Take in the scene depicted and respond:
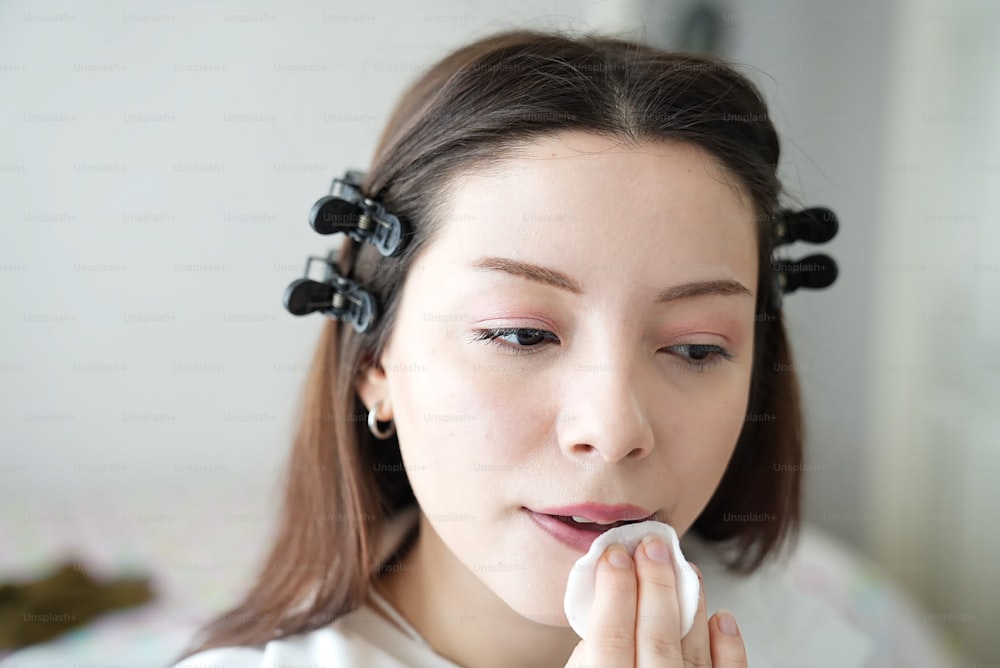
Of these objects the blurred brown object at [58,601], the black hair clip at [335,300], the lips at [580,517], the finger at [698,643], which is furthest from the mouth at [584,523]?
the blurred brown object at [58,601]

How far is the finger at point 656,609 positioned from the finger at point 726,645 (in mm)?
76

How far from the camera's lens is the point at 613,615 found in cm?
81

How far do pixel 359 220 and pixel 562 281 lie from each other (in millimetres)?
344

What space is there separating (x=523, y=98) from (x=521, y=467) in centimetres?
44

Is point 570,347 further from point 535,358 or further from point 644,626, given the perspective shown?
point 644,626

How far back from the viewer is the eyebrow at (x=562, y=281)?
843 millimetres

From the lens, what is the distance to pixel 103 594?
186cm

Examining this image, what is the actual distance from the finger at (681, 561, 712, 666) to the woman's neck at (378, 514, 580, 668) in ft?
0.82

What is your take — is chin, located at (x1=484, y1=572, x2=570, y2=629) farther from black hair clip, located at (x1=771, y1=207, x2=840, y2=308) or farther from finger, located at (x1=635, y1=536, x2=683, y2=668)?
black hair clip, located at (x1=771, y1=207, x2=840, y2=308)

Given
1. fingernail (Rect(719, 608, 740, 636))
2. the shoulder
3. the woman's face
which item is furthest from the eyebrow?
the shoulder

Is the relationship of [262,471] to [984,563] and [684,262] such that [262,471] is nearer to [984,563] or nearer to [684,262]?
[684,262]

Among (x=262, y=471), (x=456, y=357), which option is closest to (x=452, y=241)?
(x=456, y=357)

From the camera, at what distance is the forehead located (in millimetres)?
845

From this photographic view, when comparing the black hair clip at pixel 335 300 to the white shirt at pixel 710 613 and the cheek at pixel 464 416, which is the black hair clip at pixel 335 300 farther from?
the white shirt at pixel 710 613
